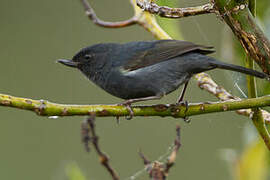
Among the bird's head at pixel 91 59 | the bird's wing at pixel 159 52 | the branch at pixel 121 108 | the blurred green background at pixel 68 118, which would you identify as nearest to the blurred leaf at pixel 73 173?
the branch at pixel 121 108

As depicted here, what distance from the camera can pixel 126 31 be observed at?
811 cm

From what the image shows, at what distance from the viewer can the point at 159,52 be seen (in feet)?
11.6

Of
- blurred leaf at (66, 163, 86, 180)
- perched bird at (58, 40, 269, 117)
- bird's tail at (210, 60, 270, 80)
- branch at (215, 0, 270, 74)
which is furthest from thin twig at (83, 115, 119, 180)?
perched bird at (58, 40, 269, 117)

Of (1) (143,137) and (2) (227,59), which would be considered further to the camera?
(1) (143,137)

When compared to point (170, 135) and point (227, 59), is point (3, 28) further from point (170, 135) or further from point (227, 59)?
point (227, 59)

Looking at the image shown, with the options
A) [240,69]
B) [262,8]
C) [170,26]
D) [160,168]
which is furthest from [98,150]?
[262,8]

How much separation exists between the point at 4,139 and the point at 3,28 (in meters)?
2.19

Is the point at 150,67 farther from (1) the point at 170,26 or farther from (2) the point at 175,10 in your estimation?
(2) the point at 175,10

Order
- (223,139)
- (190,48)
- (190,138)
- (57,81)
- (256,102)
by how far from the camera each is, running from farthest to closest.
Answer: (57,81)
(190,138)
(223,139)
(190,48)
(256,102)

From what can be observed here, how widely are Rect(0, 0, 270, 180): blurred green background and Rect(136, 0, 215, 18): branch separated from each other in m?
3.19

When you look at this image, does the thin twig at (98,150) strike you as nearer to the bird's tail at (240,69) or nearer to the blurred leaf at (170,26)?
the bird's tail at (240,69)

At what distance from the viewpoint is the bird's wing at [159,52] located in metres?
3.37

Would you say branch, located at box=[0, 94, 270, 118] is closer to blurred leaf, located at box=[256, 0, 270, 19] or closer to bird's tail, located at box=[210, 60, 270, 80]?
bird's tail, located at box=[210, 60, 270, 80]

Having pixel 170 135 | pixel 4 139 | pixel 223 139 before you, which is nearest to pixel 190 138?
pixel 170 135
